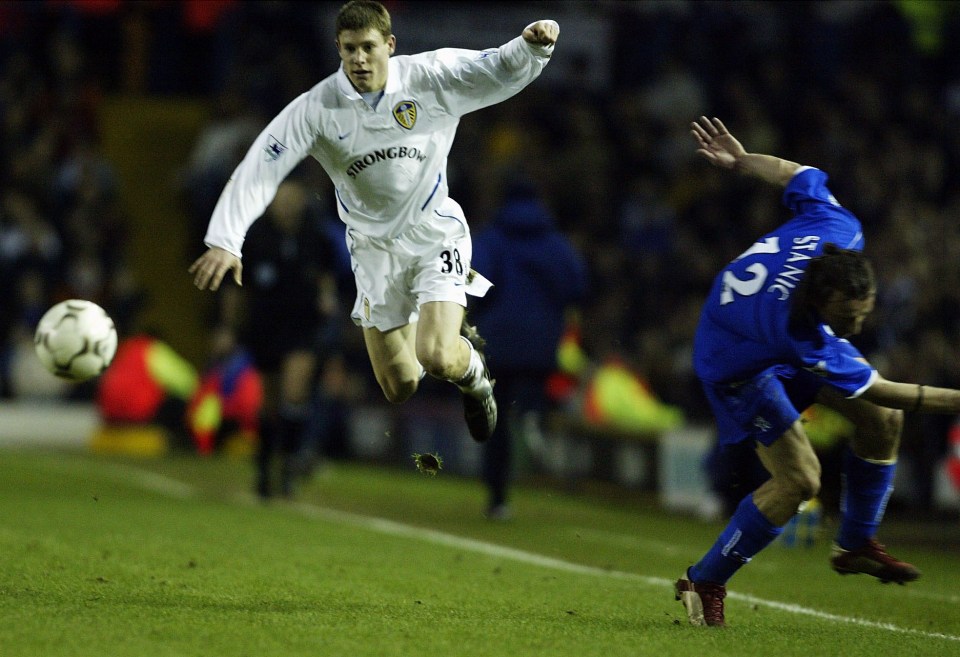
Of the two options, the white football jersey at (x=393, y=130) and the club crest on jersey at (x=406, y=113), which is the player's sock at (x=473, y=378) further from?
the club crest on jersey at (x=406, y=113)

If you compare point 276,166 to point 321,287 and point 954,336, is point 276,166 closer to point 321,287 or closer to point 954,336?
point 321,287

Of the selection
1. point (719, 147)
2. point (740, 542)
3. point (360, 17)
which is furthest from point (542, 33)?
point (740, 542)

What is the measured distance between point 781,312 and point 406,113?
2.10 metres

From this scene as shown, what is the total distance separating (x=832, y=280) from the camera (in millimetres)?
6082

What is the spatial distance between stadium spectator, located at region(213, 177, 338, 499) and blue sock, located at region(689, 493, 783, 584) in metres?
5.38

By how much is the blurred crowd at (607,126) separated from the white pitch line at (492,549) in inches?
189

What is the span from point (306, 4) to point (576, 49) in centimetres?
365

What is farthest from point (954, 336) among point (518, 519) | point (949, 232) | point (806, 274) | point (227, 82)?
point (227, 82)

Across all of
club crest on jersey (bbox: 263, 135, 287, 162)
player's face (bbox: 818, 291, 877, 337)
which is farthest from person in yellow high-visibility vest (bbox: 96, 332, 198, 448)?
player's face (bbox: 818, 291, 877, 337)

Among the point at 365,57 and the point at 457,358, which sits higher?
the point at 365,57

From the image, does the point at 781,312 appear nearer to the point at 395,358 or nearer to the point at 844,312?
the point at 844,312

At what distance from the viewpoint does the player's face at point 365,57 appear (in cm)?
702

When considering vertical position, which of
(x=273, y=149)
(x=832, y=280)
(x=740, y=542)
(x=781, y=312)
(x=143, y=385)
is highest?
(x=273, y=149)

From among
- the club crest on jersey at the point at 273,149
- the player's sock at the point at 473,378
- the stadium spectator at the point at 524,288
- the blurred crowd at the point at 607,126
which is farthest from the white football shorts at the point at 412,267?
the blurred crowd at the point at 607,126
